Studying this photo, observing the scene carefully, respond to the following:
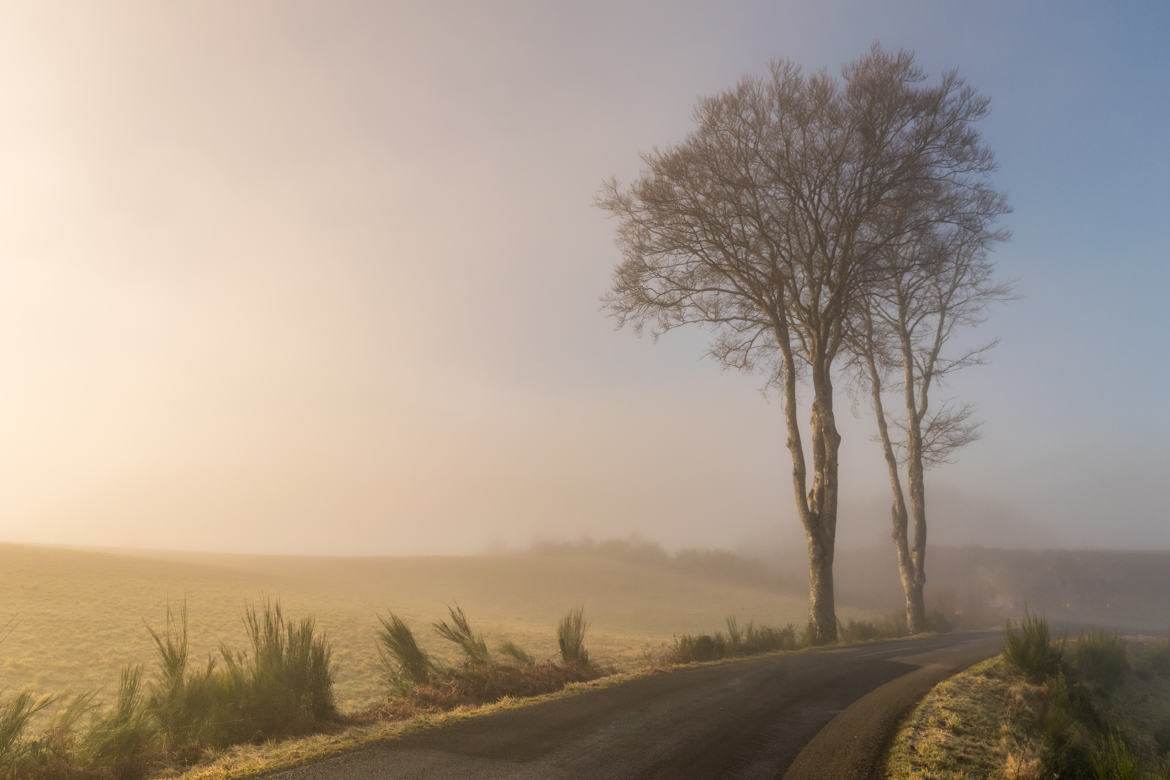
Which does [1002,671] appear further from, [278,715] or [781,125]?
[781,125]

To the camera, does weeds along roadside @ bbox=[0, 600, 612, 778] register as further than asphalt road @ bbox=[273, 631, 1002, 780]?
Yes

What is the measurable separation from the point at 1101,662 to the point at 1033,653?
457 centimetres

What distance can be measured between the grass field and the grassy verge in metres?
7.18

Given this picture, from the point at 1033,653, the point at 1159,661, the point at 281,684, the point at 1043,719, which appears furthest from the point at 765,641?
the point at 281,684

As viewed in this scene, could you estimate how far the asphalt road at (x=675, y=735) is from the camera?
5117 millimetres

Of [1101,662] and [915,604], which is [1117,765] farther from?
[915,604]

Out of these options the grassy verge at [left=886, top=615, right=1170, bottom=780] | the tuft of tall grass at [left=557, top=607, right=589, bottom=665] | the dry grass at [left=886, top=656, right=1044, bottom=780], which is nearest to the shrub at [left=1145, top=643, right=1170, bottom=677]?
the grassy verge at [left=886, top=615, right=1170, bottom=780]

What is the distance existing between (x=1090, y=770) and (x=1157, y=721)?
885 centimetres

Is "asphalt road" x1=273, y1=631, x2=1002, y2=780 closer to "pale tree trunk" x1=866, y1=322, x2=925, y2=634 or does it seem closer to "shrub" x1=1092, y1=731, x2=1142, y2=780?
"shrub" x1=1092, y1=731, x2=1142, y2=780

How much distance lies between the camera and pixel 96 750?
545 cm

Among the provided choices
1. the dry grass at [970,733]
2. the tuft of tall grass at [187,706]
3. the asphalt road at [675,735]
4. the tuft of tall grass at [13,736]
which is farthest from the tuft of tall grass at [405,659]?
the dry grass at [970,733]

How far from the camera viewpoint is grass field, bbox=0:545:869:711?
16.6 metres

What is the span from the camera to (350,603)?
3666 cm

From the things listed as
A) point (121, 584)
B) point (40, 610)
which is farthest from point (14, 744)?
point (121, 584)
